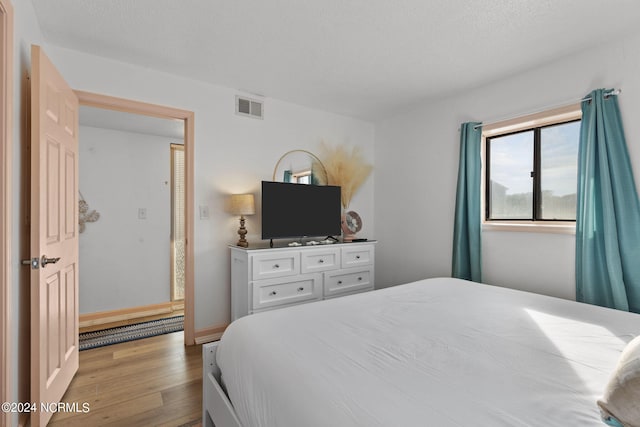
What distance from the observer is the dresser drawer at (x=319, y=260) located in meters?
3.08

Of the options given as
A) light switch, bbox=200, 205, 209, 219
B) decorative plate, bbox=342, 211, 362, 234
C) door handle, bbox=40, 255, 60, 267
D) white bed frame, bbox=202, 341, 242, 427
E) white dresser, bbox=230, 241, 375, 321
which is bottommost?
white bed frame, bbox=202, 341, 242, 427

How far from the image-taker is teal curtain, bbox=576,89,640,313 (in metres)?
2.16

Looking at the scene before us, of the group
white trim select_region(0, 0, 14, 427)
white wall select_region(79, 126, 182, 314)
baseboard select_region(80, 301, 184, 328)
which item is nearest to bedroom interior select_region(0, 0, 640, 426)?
white trim select_region(0, 0, 14, 427)

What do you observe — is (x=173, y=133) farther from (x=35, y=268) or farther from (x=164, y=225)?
(x=35, y=268)

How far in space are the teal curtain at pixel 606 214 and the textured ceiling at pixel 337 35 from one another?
0.59 meters

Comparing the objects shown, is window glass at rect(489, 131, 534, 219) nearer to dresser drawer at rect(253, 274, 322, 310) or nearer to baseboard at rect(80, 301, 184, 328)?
dresser drawer at rect(253, 274, 322, 310)

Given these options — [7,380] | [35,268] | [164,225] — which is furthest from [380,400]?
[164,225]

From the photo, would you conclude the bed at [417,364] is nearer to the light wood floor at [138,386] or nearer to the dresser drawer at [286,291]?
the light wood floor at [138,386]

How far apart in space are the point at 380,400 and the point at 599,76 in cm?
283

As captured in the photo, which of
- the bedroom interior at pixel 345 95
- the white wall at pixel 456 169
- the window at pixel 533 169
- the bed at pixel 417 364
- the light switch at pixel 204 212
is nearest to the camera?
the bed at pixel 417 364

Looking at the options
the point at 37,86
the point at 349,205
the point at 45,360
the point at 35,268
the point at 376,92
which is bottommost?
the point at 45,360

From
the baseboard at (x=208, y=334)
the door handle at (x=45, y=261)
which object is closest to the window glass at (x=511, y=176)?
the baseboard at (x=208, y=334)

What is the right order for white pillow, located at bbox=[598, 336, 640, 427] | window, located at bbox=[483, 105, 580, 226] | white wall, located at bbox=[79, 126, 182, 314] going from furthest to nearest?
white wall, located at bbox=[79, 126, 182, 314] < window, located at bbox=[483, 105, 580, 226] < white pillow, located at bbox=[598, 336, 640, 427]

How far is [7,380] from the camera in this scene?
1.44 m
